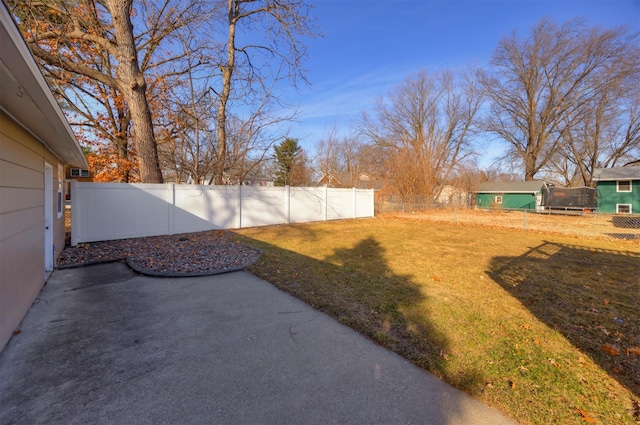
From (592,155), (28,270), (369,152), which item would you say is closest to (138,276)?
(28,270)

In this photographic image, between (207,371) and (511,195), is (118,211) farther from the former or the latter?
(511,195)

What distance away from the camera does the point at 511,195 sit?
29.2 meters

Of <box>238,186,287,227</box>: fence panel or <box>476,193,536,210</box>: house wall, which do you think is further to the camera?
<box>476,193,536,210</box>: house wall

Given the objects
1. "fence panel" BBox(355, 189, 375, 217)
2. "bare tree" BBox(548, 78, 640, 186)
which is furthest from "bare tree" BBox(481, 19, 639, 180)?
"fence panel" BBox(355, 189, 375, 217)

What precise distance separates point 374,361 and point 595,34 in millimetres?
34231

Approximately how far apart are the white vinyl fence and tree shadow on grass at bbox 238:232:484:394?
432 centimetres

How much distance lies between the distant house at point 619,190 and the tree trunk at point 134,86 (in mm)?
27969

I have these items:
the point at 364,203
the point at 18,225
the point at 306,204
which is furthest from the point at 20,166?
the point at 364,203

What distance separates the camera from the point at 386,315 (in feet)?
11.0

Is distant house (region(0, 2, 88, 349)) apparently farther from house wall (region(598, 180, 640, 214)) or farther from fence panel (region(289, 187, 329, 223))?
house wall (region(598, 180, 640, 214))

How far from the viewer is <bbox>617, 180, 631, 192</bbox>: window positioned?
1972cm

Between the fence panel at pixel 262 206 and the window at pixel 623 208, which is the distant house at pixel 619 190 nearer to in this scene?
the window at pixel 623 208

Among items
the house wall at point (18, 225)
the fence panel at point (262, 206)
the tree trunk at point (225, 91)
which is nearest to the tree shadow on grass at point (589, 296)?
the house wall at point (18, 225)

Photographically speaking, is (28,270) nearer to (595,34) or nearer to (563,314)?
(563,314)
